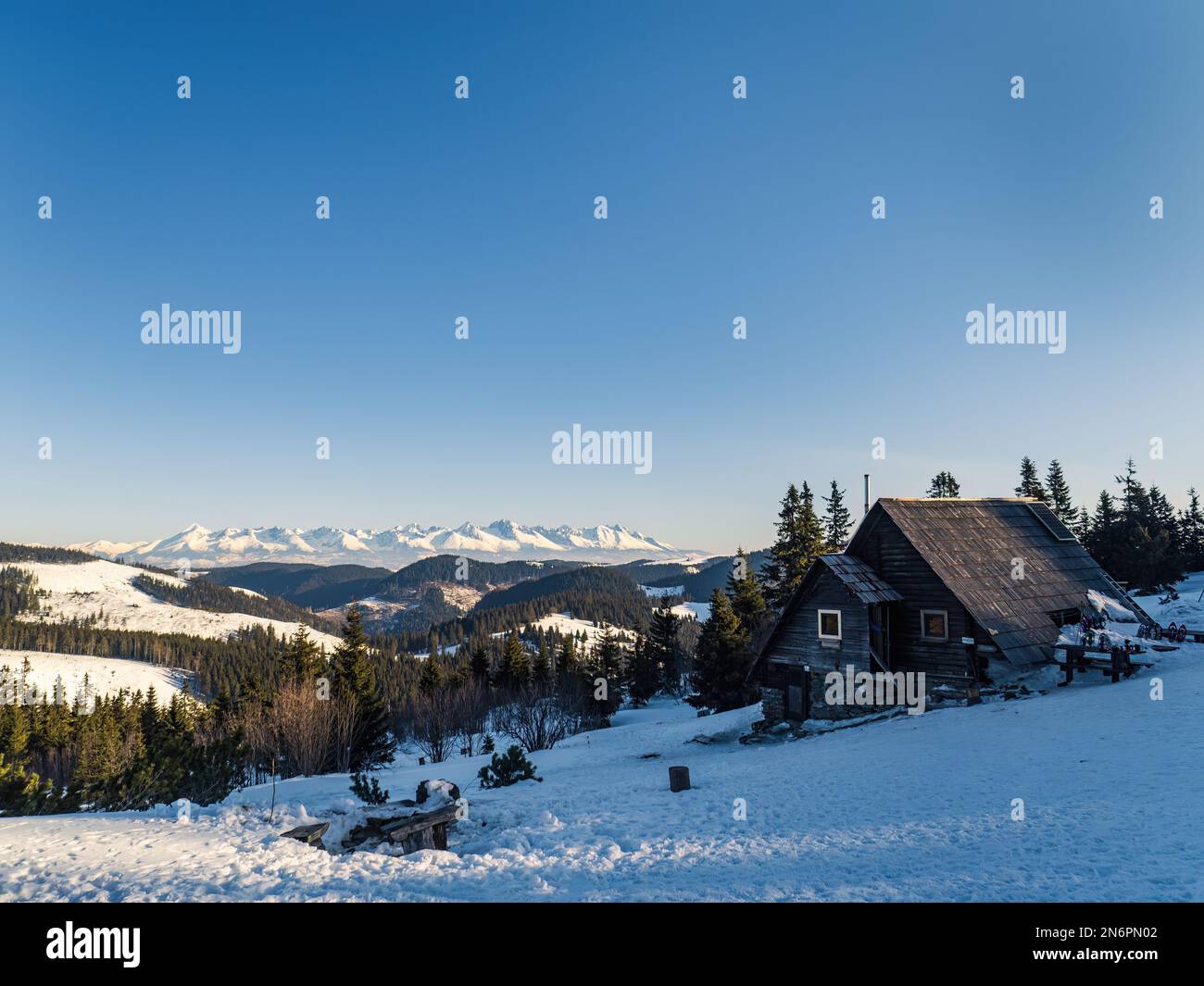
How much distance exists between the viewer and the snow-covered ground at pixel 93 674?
171 meters

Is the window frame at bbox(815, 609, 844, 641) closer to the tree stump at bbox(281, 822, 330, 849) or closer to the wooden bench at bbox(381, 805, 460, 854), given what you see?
the wooden bench at bbox(381, 805, 460, 854)

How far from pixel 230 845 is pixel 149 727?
254ft

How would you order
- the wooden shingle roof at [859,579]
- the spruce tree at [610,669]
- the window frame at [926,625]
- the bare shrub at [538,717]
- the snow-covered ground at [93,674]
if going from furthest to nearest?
the snow-covered ground at [93,674], the spruce tree at [610,669], the bare shrub at [538,717], the wooden shingle roof at [859,579], the window frame at [926,625]

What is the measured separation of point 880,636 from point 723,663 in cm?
2667

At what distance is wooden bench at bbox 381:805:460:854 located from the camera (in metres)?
11.5

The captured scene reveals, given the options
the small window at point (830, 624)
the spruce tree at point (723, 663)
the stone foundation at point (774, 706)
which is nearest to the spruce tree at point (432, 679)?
the spruce tree at point (723, 663)

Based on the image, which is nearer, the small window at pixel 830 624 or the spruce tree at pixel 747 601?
the small window at pixel 830 624

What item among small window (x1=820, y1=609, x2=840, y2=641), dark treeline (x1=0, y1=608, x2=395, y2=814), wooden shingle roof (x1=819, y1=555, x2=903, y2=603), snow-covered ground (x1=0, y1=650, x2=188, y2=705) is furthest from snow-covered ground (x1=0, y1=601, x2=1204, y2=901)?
snow-covered ground (x1=0, y1=650, x2=188, y2=705)

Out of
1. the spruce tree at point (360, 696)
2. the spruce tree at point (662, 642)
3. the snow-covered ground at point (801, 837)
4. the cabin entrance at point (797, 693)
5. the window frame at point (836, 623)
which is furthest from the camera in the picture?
the spruce tree at point (662, 642)

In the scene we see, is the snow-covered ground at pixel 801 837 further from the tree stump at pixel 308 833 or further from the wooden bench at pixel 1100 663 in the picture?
the wooden bench at pixel 1100 663

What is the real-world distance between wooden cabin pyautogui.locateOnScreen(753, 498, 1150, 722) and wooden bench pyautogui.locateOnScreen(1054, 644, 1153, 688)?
1.05 m

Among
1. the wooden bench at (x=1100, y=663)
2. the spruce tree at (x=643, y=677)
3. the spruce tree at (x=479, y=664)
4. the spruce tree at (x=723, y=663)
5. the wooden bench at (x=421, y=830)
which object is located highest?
the wooden bench at (x=1100, y=663)
